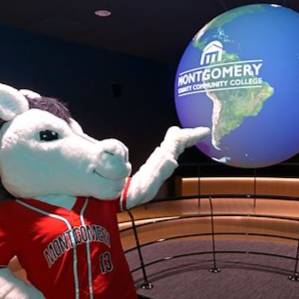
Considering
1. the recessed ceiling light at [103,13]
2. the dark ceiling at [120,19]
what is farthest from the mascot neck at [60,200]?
the recessed ceiling light at [103,13]

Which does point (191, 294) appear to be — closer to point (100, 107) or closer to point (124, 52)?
point (100, 107)

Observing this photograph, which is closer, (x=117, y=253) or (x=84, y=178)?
(x=84, y=178)

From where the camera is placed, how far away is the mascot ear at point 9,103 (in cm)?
93

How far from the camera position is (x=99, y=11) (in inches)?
143

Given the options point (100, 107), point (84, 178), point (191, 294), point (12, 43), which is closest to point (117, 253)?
point (84, 178)

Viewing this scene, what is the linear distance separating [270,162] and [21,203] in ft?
2.32

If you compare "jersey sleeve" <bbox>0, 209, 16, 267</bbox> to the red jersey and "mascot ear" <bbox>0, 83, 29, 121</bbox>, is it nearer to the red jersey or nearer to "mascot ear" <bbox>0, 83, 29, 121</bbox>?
the red jersey

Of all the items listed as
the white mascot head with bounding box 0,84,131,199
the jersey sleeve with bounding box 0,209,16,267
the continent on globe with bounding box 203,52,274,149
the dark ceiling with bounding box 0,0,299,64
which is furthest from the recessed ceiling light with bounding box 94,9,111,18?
the jersey sleeve with bounding box 0,209,16,267

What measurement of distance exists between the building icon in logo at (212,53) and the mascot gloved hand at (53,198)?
398mm

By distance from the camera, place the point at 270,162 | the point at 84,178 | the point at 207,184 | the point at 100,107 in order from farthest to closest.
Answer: the point at 207,184
the point at 100,107
the point at 270,162
the point at 84,178

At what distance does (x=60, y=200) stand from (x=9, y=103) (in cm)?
26

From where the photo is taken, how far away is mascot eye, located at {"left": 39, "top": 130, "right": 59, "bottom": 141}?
0.94 meters

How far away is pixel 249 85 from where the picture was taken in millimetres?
1108

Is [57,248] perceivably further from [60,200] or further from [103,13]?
[103,13]
